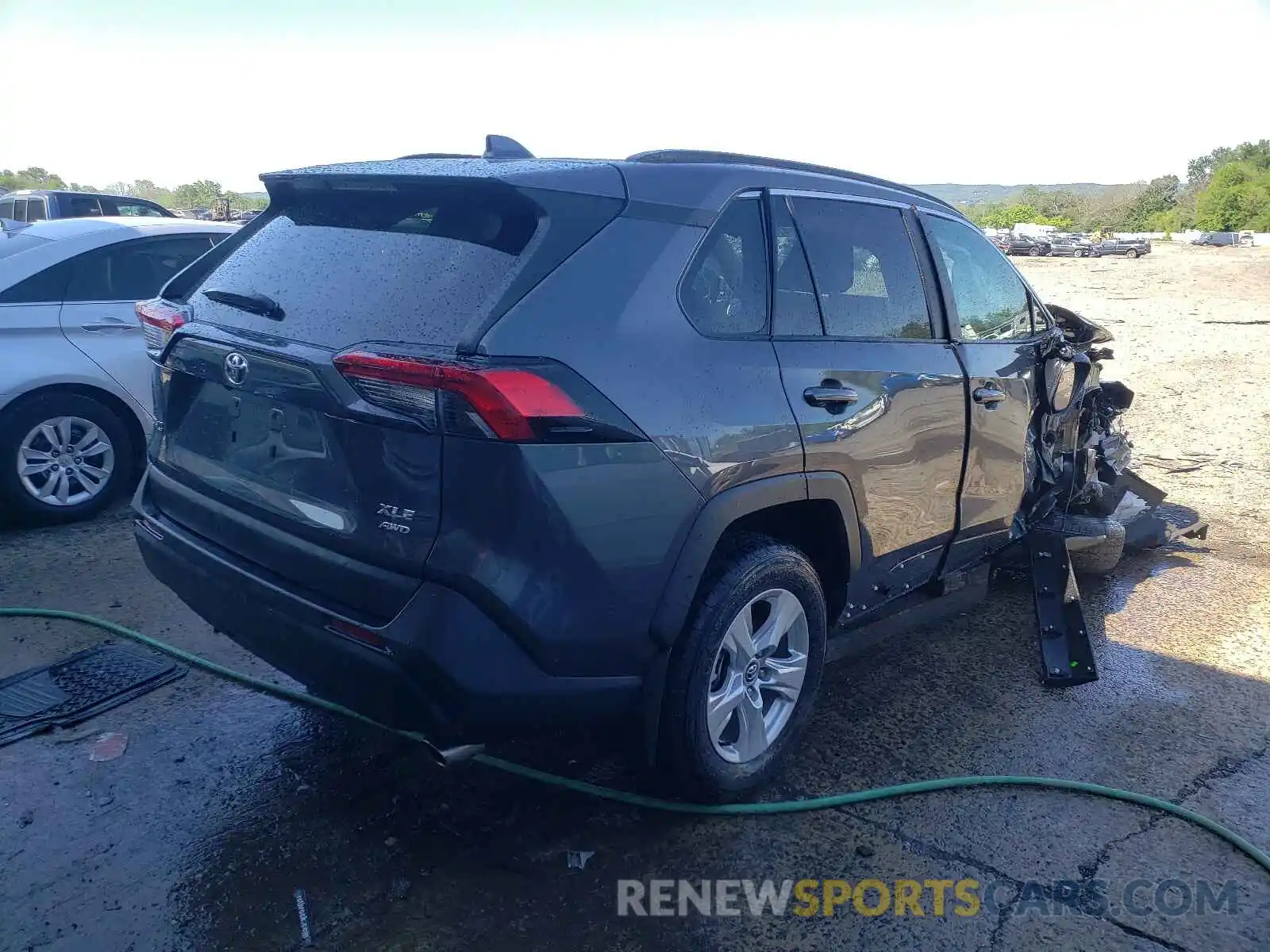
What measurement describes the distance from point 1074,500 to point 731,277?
137 inches

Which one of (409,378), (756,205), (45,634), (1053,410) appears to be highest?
(756,205)

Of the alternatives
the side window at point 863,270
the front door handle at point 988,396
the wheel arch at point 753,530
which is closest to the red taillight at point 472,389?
the wheel arch at point 753,530

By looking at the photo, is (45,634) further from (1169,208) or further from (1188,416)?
(1169,208)

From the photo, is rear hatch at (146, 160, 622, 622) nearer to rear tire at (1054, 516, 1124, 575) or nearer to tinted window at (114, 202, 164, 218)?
rear tire at (1054, 516, 1124, 575)

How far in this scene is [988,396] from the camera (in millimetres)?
4020

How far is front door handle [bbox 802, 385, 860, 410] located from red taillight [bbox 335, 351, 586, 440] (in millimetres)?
949

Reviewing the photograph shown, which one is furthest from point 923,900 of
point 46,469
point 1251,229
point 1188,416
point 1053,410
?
point 1251,229

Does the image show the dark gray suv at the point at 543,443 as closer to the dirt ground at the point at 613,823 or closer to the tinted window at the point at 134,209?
the dirt ground at the point at 613,823

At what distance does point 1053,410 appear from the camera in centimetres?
486

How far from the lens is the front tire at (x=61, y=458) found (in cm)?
545

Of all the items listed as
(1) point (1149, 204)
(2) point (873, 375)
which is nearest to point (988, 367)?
(2) point (873, 375)

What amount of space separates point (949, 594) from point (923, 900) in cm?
177

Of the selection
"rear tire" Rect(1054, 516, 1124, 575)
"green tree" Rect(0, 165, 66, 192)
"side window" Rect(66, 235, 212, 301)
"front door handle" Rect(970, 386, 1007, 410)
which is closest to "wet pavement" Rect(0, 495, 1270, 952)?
"rear tire" Rect(1054, 516, 1124, 575)

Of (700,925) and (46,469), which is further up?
(46,469)
